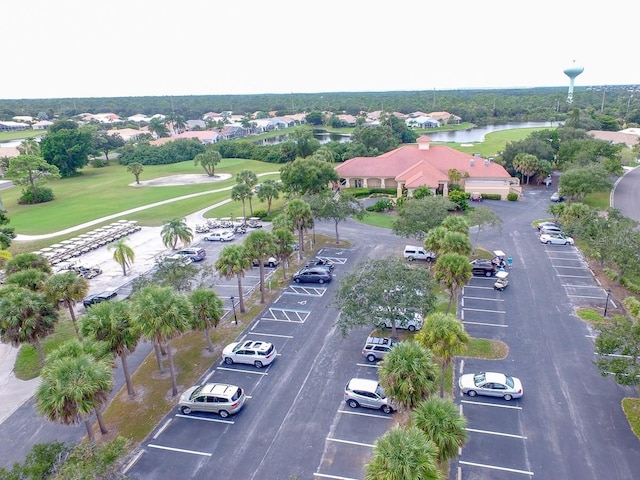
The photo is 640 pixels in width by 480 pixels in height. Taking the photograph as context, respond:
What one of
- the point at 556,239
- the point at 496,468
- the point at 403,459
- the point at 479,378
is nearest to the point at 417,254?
the point at 556,239

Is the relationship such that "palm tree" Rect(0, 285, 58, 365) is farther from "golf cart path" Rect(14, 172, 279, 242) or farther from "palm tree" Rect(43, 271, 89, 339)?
"golf cart path" Rect(14, 172, 279, 242)

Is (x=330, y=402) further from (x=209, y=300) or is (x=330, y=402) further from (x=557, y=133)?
(x=557, y=133)

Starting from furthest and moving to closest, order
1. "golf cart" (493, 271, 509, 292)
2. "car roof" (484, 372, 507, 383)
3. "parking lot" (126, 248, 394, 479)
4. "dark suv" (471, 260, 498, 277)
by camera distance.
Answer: "dark suv" (471, 260, 498, 277) < "golf cart" (493, 271, 509, 292) < "car roof" (484, 372, 507, 383) < "parking lot" (126, 248, 394, 479)

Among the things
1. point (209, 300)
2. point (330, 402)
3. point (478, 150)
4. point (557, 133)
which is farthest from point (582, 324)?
point (478, 150)

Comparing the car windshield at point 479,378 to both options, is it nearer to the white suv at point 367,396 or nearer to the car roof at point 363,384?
A: the white suv at point 367,396

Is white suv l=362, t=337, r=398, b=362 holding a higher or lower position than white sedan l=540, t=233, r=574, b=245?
lower

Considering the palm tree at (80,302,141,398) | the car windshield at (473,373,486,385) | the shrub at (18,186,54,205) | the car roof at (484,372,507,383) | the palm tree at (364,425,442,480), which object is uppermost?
the palm tree at (80,302,141,398)

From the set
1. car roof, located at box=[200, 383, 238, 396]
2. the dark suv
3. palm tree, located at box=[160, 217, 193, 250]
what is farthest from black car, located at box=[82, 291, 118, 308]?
the dark suv

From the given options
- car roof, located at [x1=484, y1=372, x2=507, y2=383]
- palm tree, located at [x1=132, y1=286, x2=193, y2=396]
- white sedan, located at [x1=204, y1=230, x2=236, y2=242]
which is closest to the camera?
palm tree, located at [x1=132, y1=286, x2=193, y2=396]
